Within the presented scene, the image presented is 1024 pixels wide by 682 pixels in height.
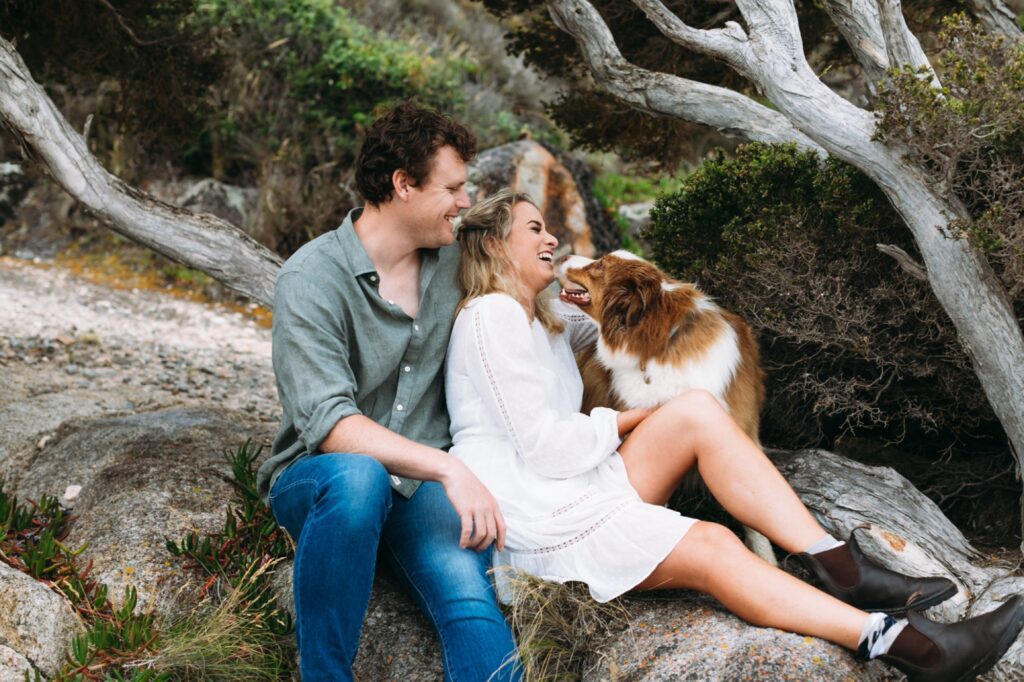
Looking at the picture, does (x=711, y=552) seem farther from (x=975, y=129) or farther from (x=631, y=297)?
(x=975, y=129)

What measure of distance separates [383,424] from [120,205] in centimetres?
211

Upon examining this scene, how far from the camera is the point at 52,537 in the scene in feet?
12.9

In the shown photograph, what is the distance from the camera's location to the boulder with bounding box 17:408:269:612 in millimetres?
3895

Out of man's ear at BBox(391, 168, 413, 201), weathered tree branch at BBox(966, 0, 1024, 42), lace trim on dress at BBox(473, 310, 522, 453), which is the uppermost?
weathered tree branch at BBox(966, 0, 1024, 42)

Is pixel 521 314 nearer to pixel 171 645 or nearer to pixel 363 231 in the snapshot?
pixel 363 231

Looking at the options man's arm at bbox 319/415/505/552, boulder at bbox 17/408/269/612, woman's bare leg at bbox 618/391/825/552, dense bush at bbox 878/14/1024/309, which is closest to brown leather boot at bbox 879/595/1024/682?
woman's bare leg at bbox 618/391/825/552

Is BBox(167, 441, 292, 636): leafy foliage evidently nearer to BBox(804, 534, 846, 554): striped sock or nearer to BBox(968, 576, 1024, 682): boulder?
BBox(804, 534, 846, 554): striped sock

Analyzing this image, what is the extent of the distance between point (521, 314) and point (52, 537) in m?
2.16

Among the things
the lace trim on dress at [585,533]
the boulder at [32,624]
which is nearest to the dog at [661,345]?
the lace trim on dress at [585,533]

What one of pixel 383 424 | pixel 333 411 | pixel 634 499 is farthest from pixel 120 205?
pixel 634 499

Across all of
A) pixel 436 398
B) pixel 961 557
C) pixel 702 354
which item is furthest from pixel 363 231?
pixel 961 557

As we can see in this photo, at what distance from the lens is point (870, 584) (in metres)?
3.08

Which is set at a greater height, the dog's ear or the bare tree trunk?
the dog's ear

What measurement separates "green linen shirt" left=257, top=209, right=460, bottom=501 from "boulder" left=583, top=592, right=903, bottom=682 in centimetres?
90
